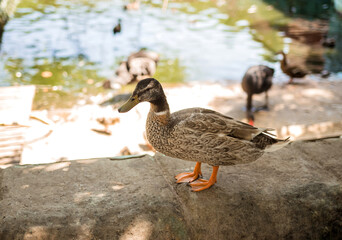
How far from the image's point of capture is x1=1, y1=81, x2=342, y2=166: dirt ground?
497 cm

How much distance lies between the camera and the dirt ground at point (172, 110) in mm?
4973

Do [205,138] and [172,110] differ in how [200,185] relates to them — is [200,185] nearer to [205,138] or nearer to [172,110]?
[205,138]

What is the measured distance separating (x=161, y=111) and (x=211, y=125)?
406mm

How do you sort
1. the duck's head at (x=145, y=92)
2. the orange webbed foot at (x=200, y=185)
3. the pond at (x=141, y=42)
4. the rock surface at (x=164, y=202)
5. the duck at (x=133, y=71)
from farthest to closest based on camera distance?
1. the pond at (x=141, y=42)
2. the duck at (x=133, y=71)
3. the orange webbed foot at (x=200, y=185)
4. the duck's head at (x=145, y=92)
5. the rock surface at (x=164, y=202)

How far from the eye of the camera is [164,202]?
2.59m

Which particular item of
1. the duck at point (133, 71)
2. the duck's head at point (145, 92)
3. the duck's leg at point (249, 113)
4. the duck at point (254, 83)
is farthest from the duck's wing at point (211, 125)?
the duck at point (133, 71)

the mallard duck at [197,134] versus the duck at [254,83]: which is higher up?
the mallard duck at [197,134]

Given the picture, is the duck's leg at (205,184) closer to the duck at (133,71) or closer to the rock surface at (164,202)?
the rock surface at (164,202)

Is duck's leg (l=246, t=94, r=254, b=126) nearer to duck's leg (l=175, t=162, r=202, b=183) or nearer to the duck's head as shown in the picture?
duck's leg (l=175, t=162, r=202, b=183)

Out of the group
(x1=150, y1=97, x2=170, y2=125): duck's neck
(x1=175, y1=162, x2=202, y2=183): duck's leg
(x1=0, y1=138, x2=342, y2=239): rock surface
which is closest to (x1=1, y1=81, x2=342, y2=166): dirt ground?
(x1=0, y1=138, x2=342, y2=239): rock surface

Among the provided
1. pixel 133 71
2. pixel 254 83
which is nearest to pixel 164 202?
pixel 254 83

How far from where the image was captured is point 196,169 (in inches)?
118

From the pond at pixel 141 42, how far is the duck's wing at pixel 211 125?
14.7ft

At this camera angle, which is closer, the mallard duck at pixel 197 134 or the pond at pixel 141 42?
the mallard duck at pixel 197 134
